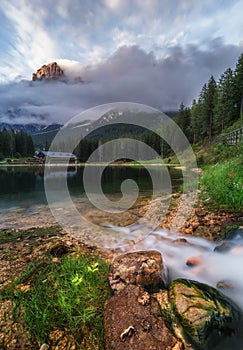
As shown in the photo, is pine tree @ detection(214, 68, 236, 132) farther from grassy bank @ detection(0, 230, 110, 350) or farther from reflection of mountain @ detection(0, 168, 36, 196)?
grassy bank @ detection(0, 230, 110, 350)

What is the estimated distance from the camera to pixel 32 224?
917cm

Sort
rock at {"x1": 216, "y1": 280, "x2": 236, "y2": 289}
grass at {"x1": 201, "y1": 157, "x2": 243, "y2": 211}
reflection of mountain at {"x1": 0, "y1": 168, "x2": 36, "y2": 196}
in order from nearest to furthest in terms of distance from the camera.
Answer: rock at {"x1": 216, "y1": 280, "x2": 236, "y2": 289} → grass at {"x1": 201, "y1": 157, "x2": 243, "y2": 211} → reflection of mountain at {"x1": 0, "y1": 168, "x2": 36, "y2": 196}

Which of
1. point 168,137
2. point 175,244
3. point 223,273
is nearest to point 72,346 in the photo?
point 223,273

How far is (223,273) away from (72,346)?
3273mm

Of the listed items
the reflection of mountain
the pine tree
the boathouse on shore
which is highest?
the pine tree

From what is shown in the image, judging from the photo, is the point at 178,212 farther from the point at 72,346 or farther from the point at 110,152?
the point at 110,152

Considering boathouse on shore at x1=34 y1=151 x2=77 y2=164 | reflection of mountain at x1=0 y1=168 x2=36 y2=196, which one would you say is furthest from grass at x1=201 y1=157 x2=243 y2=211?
boathouse on shore at x1=34 y1=151 x2=77 y2=164

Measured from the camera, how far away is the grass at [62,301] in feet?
9.36

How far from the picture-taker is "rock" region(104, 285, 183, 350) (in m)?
2.43

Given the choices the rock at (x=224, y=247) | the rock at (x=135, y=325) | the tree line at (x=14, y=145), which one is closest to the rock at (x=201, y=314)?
the rock at (x=135, y=325)

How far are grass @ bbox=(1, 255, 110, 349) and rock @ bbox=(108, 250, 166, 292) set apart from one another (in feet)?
0.94

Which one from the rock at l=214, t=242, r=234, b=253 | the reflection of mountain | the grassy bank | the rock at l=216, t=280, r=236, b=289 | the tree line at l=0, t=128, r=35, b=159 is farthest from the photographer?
the tree line at l=0, t=128, r=35, b=159

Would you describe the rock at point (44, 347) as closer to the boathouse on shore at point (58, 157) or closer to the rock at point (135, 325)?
the rock at point (135, 325)

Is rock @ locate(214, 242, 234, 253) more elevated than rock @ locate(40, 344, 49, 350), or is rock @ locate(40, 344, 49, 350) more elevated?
rock @ locate(214, 242, 234, 253)
